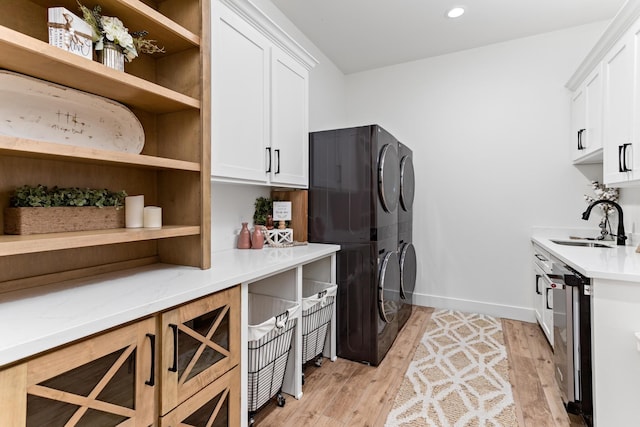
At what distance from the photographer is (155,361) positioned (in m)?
1.03

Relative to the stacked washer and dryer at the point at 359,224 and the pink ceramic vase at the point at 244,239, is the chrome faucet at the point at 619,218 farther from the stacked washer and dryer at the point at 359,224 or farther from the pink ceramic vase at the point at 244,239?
the pink ceramic vase at the point at 244,239

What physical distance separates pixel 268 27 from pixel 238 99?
1.76ft

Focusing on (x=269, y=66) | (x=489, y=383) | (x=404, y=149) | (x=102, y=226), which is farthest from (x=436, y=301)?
(x=102, y=226)

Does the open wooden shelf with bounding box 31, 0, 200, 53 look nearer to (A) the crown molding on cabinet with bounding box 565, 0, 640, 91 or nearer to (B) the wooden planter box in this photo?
(B) the wooden planter box

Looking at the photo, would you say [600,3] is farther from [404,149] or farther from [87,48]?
[87,48]

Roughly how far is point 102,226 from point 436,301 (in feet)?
10.6

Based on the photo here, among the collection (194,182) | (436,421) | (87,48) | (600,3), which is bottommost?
(436,421)

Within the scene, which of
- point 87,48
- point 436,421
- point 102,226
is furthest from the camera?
point 436,421

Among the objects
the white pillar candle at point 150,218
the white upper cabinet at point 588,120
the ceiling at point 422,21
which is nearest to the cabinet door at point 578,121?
the white upper cabinet at point 588,120

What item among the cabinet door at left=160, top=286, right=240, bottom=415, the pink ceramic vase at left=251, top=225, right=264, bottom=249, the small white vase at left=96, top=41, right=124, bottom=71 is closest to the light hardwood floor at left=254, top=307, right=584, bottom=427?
the cabinet door at left=160, top=286, right=240, bottom=415

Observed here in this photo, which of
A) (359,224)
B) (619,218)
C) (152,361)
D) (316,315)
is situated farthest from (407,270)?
(152,361)

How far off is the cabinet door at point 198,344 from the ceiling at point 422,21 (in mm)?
2464

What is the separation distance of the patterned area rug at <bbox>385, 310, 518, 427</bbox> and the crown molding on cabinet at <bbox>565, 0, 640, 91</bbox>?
2.29 meters

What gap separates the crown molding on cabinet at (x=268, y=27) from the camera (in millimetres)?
1717
